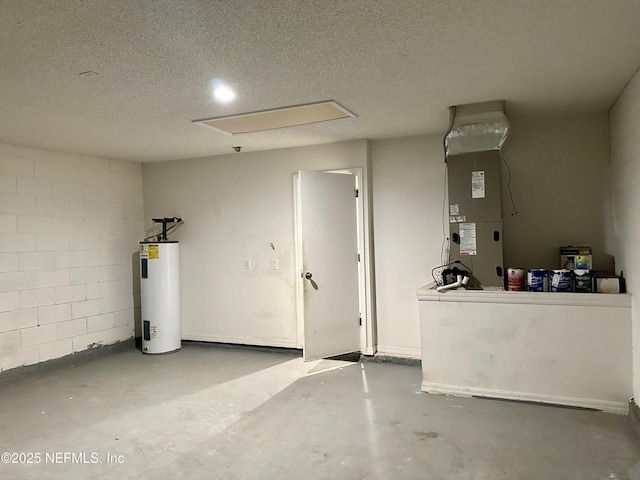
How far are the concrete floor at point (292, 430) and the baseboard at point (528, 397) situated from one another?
0.24 feet

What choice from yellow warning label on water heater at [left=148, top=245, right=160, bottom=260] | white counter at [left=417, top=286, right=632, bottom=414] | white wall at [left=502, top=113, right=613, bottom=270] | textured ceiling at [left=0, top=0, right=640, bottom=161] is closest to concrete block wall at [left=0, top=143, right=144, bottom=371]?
yellow warning label on water heater at [left=148, top=245, right=160, bottom=260]

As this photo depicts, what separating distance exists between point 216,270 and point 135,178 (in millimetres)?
1613

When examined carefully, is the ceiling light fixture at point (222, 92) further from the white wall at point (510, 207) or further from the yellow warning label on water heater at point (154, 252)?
the yellow warning label on water heater at point (154, 252)

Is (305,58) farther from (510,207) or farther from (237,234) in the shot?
(237,234)

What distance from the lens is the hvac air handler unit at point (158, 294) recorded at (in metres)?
4.89

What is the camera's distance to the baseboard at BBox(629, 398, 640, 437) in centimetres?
268

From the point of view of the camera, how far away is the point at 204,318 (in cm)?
523

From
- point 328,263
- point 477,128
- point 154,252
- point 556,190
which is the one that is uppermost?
point 477,128

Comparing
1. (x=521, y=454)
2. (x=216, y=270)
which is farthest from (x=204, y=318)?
(x=521, y=454)

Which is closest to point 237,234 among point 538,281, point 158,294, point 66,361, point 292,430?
point 158,294

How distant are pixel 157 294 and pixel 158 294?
11 millimetres

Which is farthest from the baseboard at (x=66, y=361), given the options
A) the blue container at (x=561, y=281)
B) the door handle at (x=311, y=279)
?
the blue container at (x=561, y=281)

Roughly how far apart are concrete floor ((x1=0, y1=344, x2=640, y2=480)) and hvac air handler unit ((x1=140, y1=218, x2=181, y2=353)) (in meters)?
0.79

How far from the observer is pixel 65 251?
4605 millimetres
